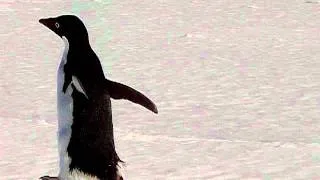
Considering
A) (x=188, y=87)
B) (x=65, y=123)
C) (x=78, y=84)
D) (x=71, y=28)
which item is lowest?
(x=188, y=87)

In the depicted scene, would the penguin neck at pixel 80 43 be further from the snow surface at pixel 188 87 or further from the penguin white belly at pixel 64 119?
the snow surface at pixel 188 87

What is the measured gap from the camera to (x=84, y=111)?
2.82 metres

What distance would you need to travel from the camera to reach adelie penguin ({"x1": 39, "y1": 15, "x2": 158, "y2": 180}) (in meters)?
2.79

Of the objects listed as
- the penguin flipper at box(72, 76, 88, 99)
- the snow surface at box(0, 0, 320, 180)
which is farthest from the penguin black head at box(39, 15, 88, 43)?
the snow surface at box(0, 0, 320, 180)

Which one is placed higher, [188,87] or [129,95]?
[129,95]

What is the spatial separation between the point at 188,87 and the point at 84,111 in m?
3.46

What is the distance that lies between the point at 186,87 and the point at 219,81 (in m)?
0.38

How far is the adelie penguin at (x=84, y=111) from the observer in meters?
2.79

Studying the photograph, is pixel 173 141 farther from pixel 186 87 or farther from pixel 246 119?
pixel 186 87

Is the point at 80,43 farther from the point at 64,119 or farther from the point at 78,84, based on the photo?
the point at 64,119

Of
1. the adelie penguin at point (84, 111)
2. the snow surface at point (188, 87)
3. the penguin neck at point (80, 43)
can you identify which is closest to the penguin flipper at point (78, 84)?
the adelie penguin at point (84, 111)

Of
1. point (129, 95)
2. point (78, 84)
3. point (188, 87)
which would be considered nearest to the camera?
point (78, 84)

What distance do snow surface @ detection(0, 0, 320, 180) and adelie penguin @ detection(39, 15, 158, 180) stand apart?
2.90 feet

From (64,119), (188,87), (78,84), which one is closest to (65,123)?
(64,119)
